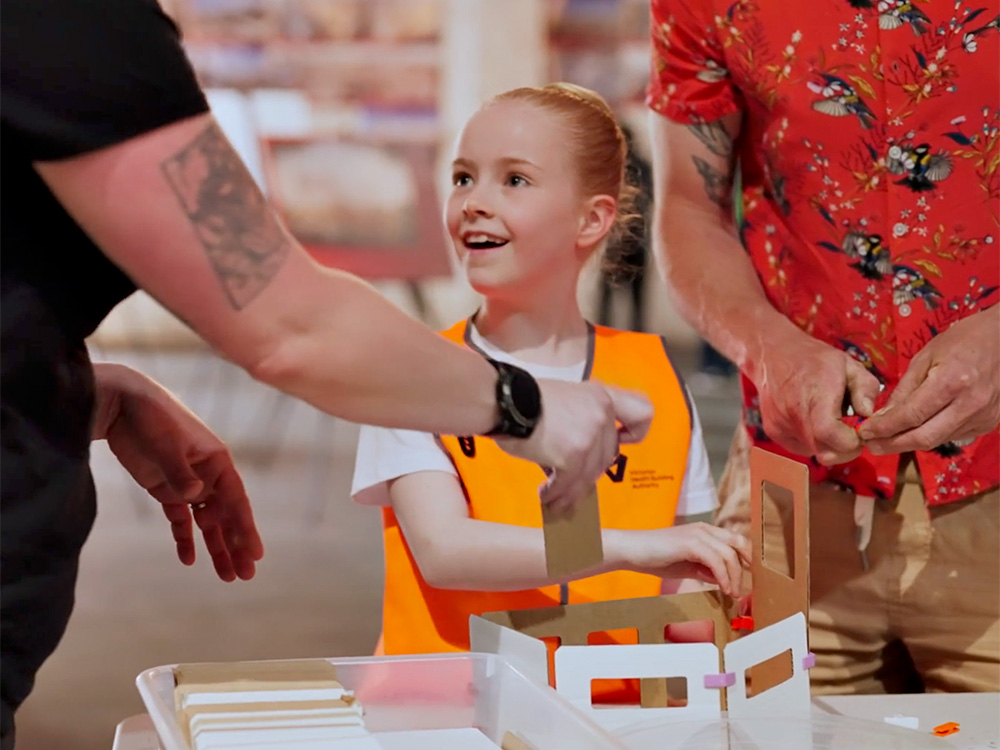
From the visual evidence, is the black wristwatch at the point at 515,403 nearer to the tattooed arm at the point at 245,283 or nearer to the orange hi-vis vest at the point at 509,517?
the tattooed arm at the point at 245,283

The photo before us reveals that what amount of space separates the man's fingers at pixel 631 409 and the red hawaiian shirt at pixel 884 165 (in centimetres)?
55

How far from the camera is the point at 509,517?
153 cm

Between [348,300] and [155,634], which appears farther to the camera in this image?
[155,634]

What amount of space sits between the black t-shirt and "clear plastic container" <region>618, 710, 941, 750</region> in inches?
20.8

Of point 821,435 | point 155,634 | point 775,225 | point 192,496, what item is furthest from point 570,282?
point 155,634

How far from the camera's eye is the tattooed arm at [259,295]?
2.64 ft

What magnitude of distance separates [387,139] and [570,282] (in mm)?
7108

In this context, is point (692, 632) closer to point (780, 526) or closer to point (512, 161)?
point (780, 526)

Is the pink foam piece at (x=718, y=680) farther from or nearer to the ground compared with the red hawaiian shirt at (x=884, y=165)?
nearer to the ground

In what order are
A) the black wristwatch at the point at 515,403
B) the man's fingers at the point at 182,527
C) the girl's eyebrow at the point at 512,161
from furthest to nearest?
the girl's eyebrow at the point at 512,161 → the man's fingers at the point at 182,527 → the black wristwatch at the point at 515,403

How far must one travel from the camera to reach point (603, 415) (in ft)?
3.29

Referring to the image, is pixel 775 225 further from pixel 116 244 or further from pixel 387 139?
pixel 387 139

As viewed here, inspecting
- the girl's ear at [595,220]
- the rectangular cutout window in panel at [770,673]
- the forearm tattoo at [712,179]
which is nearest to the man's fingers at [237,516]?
the rectangular cutout window in panel at [770,673]

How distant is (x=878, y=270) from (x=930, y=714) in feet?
1.70
